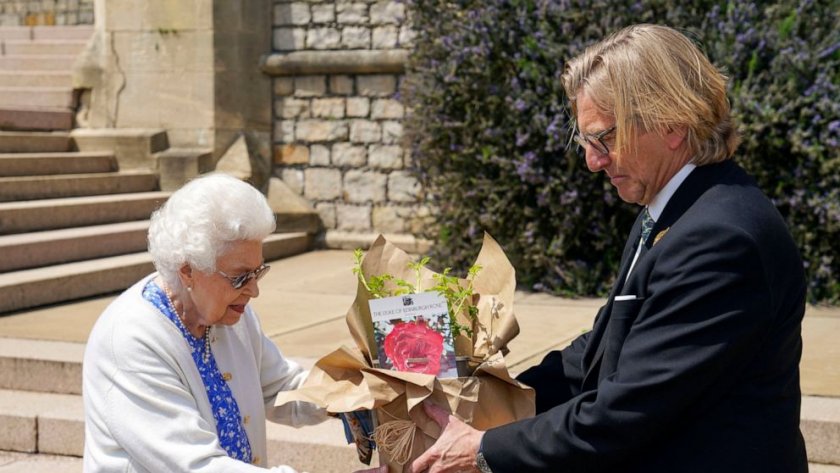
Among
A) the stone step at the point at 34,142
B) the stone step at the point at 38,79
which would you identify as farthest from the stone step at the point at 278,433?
the stone step at the point at 38,79

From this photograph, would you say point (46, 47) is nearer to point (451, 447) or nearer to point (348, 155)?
point (348, 155)

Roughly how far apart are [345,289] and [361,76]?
2740 mm

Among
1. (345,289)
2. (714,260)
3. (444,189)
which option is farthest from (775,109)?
(714,260)

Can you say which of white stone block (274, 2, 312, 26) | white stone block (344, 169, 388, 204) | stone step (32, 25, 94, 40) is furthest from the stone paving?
stone step (32, 25, 94, 40)

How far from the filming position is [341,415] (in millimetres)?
2670

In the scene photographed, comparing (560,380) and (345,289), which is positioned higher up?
(560,380)

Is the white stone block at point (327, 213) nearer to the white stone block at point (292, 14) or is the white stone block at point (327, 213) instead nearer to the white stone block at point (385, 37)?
the white stone block at point (385, 37)

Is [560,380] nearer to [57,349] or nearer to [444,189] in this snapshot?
[57,349]

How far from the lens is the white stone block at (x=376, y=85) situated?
9602 mm

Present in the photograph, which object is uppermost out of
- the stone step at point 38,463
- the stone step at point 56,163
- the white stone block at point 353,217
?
the stone step at point 56,163

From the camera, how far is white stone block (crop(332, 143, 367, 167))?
9.82 metres

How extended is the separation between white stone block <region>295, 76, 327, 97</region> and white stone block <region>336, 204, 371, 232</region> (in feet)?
3.49

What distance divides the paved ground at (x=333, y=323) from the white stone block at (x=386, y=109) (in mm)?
1995

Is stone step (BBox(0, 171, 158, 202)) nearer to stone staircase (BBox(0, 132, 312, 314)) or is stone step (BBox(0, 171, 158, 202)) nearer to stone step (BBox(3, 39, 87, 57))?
stone staircase (BBox(0, 132, 312, 314))
